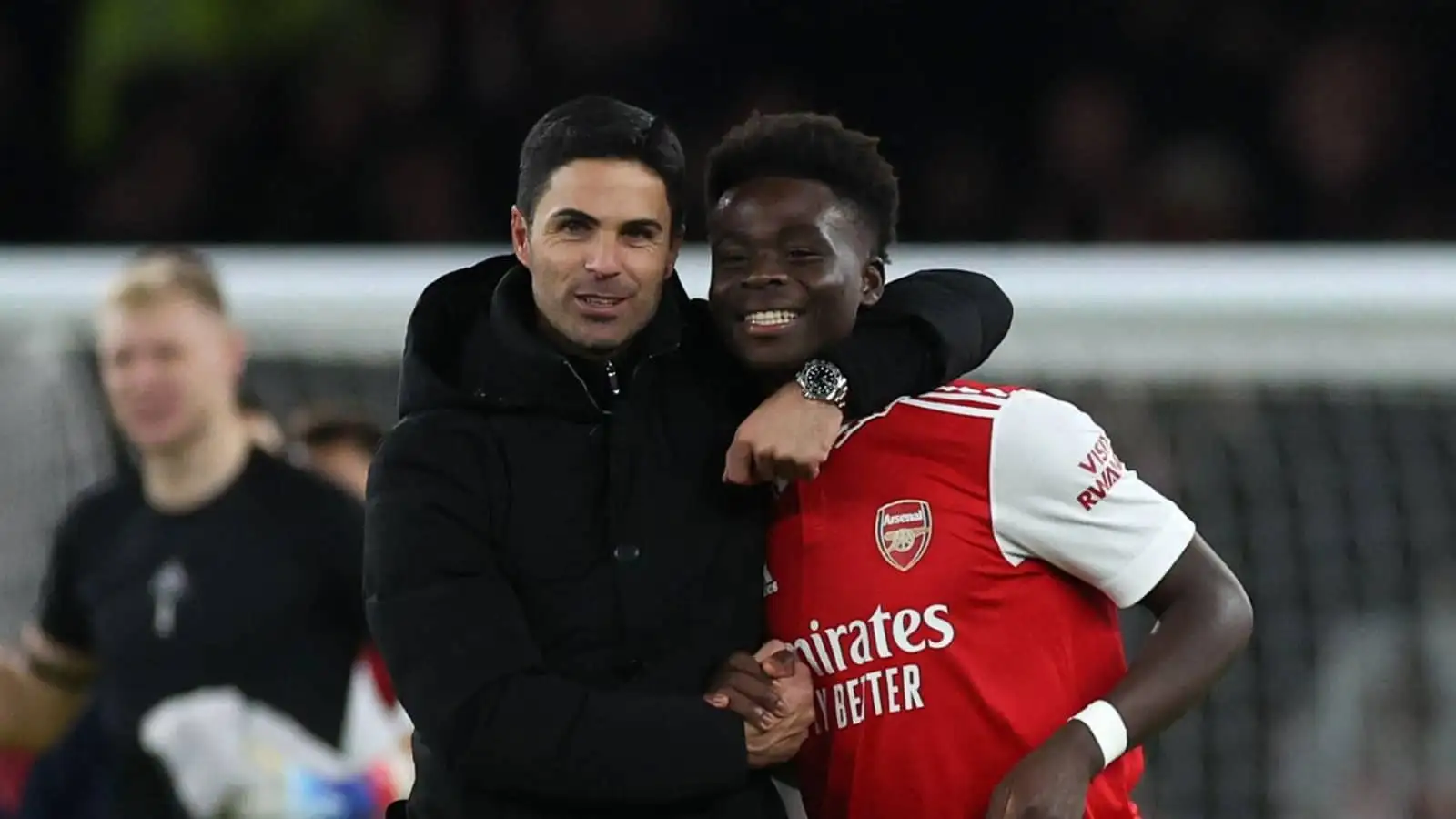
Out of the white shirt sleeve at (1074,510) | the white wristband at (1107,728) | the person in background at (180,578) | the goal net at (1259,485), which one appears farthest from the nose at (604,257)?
the goal net at (1259,485)

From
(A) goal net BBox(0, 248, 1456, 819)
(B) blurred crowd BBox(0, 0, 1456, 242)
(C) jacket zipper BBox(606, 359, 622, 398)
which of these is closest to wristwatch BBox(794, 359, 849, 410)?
(C) jacket zipper BBox(606, 359, 622, 398)

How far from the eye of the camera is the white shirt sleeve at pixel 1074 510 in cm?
278

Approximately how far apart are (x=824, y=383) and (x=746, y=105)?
474 cm

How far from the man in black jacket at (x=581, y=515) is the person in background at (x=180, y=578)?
1.76 m

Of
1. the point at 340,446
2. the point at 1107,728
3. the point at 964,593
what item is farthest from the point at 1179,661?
the point at 340,446

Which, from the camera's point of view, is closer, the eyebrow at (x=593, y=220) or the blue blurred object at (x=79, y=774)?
the eyebrow at (x=593, y=220)

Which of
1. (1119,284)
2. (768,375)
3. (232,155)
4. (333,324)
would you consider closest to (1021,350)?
(1119,284)

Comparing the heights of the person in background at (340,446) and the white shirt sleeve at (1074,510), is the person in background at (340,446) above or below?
below

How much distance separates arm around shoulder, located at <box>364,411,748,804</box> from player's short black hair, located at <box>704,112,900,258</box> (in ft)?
1.59

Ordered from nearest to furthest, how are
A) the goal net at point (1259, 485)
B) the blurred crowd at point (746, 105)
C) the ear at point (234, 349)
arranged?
the ear at point (234, 349) → the goal net at point (1259, 485) → the blurred crowd at point (746, 105)

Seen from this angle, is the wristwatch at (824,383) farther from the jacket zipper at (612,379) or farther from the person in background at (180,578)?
the person in background at (180,578)

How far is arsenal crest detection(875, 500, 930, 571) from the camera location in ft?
9.29

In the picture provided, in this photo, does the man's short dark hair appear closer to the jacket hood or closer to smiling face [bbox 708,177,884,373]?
the jacket hood

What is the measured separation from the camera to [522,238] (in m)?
2.81
